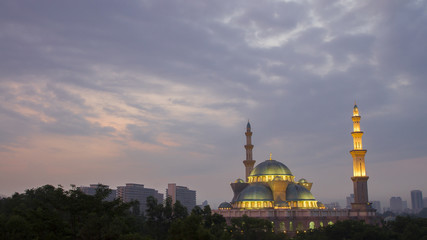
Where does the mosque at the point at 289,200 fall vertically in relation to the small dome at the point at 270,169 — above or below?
below

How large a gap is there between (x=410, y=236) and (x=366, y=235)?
684cm

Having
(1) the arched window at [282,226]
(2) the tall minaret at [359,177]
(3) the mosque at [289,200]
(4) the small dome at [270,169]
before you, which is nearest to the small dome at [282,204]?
(3) the mosque at [289,200]

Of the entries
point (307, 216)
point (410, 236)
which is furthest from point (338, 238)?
point (307, 216)

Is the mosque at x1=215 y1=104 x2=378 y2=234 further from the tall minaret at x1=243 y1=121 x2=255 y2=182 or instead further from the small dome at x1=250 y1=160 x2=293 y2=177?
the tall minaret at x1=243 y1=121 x2=255 y2=182

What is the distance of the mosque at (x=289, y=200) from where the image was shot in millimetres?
96938

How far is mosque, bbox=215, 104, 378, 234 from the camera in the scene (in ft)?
318

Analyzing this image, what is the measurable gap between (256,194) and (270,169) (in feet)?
31.8

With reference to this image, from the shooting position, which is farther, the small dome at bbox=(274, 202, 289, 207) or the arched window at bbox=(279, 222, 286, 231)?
the small dome at bbox=(274, 202, 289, 207)

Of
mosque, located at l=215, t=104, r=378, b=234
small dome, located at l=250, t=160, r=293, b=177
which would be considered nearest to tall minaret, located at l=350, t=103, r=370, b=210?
mosque, located at l=215, t=104, r=378, b=234

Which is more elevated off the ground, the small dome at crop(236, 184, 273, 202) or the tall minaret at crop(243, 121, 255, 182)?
the tall minaret at crop(243, 121, 255, 182)

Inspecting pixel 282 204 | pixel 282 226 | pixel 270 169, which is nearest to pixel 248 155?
pixel 270 169

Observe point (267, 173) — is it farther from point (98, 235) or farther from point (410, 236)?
point (98, 235)

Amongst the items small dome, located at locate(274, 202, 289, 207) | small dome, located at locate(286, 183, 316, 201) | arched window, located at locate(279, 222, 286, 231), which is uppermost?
small dome, located at locate(286, 183, 316, 201)

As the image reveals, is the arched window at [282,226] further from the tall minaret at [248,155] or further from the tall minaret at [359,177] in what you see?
the tall minaret at [248,155]
